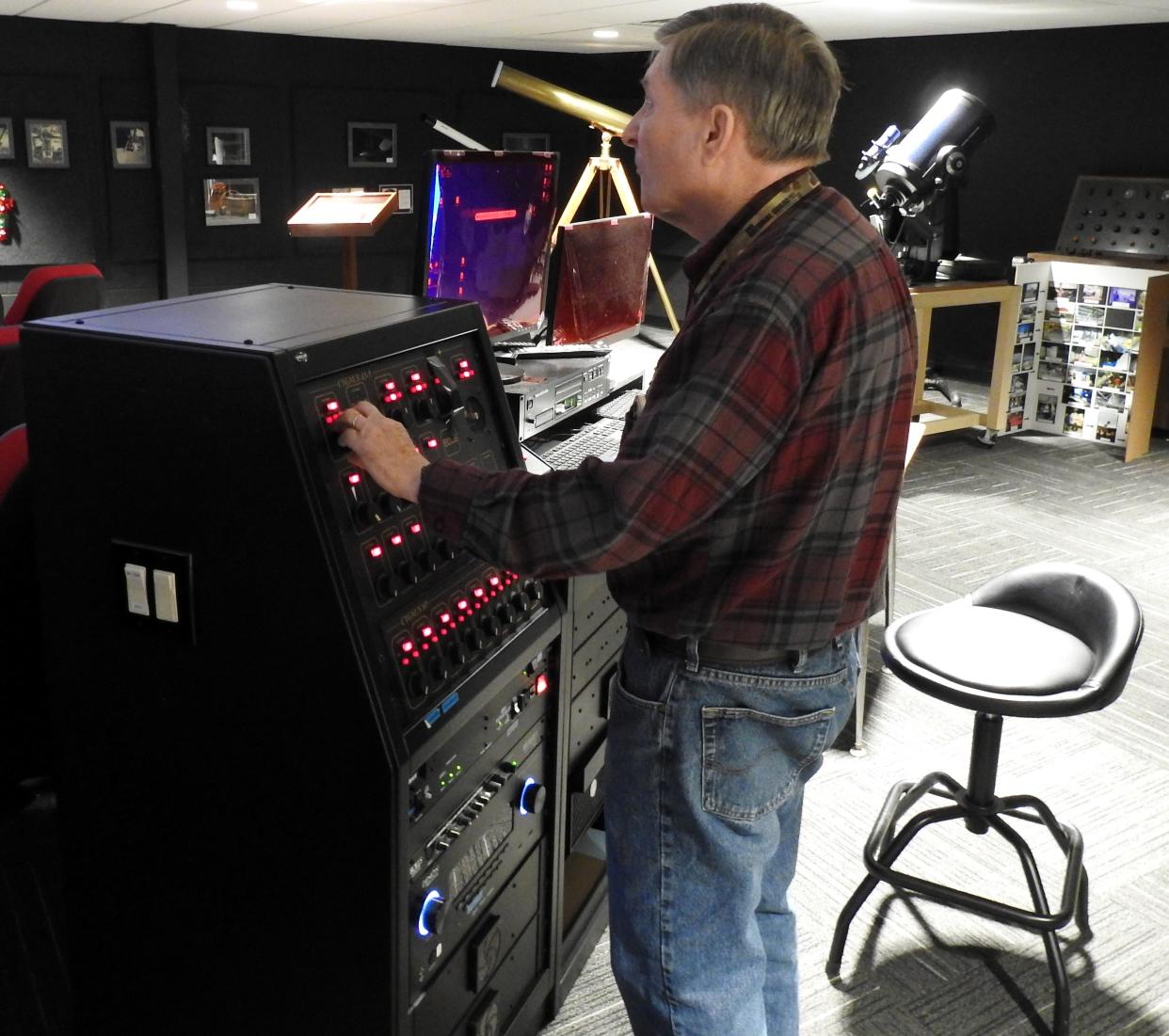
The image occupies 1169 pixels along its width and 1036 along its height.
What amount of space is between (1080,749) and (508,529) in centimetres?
220

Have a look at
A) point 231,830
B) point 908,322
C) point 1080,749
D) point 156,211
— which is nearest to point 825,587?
point 908,322

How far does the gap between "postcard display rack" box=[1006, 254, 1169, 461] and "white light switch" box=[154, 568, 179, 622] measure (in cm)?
527

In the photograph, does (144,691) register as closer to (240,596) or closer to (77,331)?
(240,596)

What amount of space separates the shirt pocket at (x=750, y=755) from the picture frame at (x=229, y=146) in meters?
7.45

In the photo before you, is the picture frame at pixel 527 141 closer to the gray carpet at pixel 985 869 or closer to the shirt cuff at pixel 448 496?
the gray carpet at pixel 985 869

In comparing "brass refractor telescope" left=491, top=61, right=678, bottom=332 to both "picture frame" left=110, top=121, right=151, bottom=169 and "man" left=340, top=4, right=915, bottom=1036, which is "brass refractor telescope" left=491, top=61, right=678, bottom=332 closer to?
"picture frame" left=110, top=121, right=151, bottom=169

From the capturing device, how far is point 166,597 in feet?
4.19

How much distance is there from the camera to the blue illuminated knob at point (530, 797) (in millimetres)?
1658

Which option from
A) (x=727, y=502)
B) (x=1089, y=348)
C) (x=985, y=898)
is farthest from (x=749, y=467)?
(x=1089, y=348)

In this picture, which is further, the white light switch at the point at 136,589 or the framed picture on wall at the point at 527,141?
the framed picture on wall at the point at 527,141

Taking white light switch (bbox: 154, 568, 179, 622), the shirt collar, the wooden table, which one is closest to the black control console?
white light switch (bbox: 154, 568, 179, 622)

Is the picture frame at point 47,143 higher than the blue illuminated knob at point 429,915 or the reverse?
higher

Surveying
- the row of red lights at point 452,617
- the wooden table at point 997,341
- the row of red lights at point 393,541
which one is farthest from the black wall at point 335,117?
the row of red lights at point 393,541

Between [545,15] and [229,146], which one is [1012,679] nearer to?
[545,15]
